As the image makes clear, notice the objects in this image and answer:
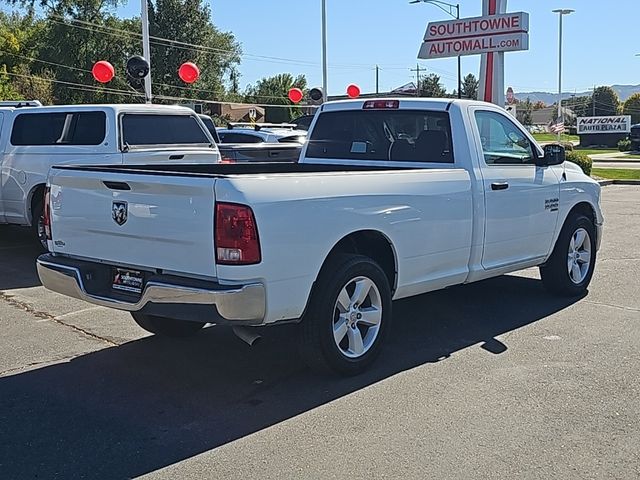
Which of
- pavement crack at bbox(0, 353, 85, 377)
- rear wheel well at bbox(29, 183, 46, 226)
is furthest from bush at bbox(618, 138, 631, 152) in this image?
pavement crack at bbox(0, 353, 85, 377)

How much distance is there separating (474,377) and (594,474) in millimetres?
1501

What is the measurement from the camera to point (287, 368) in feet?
18.3

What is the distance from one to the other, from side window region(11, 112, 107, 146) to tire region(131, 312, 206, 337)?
14.1 feet

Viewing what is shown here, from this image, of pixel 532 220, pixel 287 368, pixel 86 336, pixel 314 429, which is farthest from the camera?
pixel 532 220

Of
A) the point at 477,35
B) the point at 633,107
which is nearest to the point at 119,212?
the point at 477,35

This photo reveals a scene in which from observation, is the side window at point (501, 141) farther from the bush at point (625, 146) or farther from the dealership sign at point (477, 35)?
the bush at point (625, 146)

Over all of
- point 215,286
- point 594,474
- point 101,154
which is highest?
point 101,154

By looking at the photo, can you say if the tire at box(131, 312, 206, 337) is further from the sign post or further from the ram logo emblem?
the sign post

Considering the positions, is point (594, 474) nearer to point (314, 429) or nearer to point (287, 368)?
point (314, 429)

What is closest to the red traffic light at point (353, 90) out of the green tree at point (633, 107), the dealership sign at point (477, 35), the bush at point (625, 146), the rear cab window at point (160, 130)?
the dealership sign at point (477, 35)

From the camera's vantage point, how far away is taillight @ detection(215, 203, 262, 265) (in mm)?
→ 4504

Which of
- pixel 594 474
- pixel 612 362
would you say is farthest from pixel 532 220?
pixel 594 474

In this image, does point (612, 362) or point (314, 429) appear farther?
point (612, 362)

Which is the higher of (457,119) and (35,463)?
(457,119)
